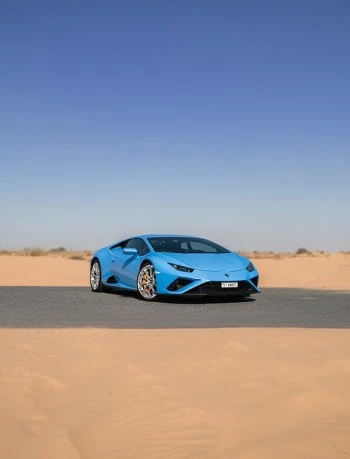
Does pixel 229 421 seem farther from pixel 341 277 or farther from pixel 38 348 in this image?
pixel 341 277

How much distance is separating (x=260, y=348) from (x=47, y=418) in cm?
299

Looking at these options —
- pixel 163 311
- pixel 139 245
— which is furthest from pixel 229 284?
pixel 139 245

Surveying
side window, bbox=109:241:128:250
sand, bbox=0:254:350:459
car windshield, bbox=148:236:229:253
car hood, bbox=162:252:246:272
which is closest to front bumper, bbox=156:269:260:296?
car hood, bbox=162:252:246:272

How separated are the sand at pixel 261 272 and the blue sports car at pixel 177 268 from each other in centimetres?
856

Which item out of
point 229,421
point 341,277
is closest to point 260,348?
point 229,421

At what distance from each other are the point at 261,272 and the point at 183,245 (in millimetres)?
15938

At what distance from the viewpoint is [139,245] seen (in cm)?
1483

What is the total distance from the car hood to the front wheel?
1.42 ft

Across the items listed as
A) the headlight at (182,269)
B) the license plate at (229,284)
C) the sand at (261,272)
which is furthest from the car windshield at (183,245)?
the sand at (261,272)

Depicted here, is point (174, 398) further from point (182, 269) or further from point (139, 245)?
point (139, 245)

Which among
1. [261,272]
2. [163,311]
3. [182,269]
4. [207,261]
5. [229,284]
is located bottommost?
[261,272]

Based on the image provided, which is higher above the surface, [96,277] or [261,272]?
[96,277]

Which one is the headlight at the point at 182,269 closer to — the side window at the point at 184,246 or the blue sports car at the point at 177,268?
the blue sports car at the point at 177,268

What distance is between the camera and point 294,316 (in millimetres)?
10805
